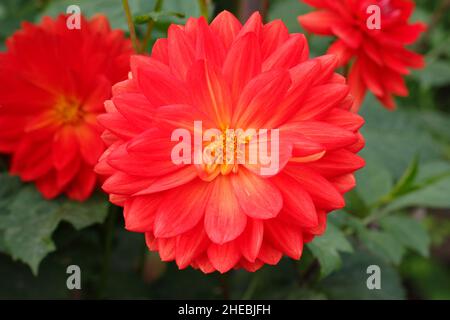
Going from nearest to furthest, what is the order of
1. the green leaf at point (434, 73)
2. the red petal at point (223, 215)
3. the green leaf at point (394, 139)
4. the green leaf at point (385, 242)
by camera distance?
the red petal at point (223, 215), the green leaf at point (385, 242), the green leaf at point (394, 139), the green leaf at point (434, 73)

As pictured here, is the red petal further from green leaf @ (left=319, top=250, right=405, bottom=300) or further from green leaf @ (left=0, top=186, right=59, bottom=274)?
green leaf @ (left=319, top=250, right=405, bottom=300)

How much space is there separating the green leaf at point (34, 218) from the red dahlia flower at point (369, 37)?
423mm

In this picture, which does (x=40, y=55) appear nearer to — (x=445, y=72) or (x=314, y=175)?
(x=314, y=175)

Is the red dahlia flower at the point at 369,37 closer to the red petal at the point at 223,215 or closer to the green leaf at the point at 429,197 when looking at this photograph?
the green leaf at the point at 429,197

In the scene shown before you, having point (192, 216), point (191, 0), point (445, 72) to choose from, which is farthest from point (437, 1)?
point (192, 216)

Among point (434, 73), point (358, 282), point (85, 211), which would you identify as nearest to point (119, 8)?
point (85, 211)

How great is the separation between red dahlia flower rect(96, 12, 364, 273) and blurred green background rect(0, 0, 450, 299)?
17cm

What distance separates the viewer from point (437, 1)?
218cm

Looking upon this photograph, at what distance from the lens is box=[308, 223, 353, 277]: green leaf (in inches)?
38.1

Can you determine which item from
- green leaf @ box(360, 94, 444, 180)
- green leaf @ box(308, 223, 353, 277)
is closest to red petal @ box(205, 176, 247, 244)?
green leaf @ box(308, 223, 353, 277)

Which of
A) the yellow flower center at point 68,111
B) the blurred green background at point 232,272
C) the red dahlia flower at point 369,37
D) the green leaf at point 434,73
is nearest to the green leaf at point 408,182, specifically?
the blurred green background at point 232,272

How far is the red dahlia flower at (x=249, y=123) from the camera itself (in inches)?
30.8

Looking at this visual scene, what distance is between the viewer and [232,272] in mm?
1304
